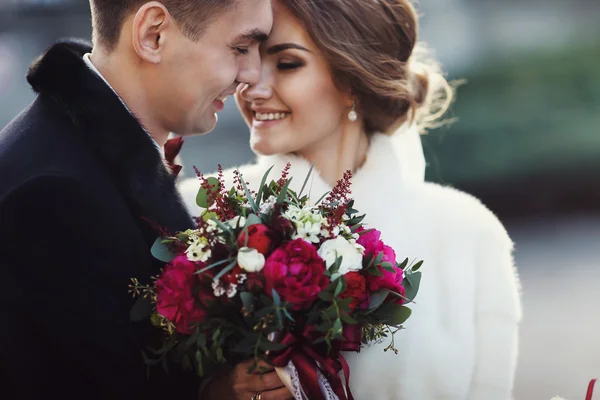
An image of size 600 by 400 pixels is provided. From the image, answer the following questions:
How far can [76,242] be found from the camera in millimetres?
2207

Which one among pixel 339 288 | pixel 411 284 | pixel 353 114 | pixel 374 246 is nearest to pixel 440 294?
pixel 411 284

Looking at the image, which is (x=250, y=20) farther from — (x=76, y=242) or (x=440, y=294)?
(x=440, y=294)

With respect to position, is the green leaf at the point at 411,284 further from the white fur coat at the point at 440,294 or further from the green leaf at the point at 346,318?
the white fur coat at the point at 440,294

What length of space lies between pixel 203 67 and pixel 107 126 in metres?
0.45

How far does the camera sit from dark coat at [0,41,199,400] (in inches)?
86.4

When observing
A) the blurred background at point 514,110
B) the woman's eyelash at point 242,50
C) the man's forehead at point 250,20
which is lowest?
the blurred background at point 514,110

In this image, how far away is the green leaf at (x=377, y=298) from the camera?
2.29 metres

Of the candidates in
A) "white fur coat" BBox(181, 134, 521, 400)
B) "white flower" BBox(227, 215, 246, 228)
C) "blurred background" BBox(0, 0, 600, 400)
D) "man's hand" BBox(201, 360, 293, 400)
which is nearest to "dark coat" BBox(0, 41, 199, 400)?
"man's hand" BBox(201, 360, 293, 400)

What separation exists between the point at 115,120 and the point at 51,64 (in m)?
0.27

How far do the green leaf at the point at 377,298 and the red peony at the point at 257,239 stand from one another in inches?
14.6

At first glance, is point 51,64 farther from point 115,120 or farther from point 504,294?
point 504,294

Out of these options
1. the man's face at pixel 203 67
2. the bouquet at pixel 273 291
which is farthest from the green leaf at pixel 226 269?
the man's face at pixel 203 67

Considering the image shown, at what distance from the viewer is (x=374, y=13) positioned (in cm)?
312

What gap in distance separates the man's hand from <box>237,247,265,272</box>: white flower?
337mm
